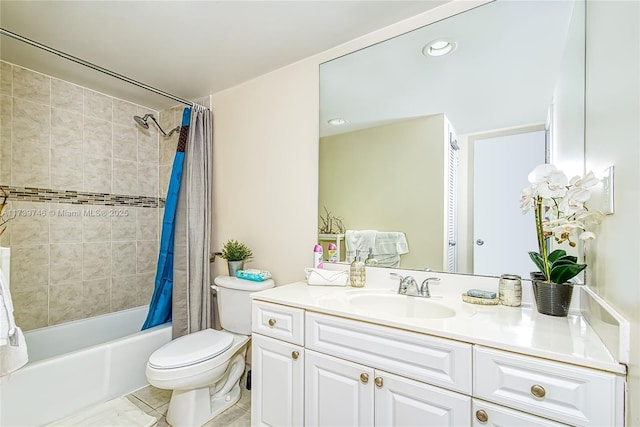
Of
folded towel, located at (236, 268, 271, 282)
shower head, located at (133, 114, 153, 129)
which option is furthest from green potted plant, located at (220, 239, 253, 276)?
shower head, located at (133, 114, 153, 129)

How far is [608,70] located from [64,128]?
316cm

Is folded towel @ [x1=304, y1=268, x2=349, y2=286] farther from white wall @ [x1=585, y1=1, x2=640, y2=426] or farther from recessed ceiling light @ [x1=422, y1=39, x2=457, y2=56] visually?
recessed ceiling light @ [x1=422, y1=39, x2=457, y2=56]

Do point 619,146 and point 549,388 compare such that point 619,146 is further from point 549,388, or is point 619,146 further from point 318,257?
point 318,257

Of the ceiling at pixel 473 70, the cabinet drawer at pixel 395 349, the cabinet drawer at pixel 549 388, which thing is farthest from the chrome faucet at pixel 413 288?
the ceiling at pixel 473 70

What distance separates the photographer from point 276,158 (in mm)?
2133

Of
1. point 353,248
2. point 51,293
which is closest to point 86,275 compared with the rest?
point 51,293

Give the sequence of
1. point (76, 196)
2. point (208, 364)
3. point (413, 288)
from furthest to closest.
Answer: point (76, 196) → point (208, 364) → point (413, 288)

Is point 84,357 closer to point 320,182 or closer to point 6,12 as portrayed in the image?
point 320,182

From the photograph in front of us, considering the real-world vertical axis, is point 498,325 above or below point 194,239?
below

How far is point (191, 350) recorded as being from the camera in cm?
167

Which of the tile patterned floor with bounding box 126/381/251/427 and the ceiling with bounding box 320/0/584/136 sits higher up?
the ceiling with bounding box 320/0/584/136

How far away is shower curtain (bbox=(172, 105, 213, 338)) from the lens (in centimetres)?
224

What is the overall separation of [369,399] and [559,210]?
989 mm

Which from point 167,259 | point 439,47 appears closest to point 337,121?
point 439,47
